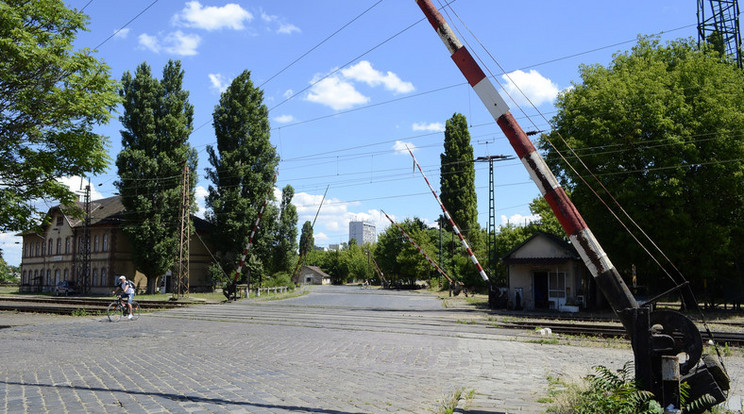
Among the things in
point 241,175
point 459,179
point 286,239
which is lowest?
point 286,239

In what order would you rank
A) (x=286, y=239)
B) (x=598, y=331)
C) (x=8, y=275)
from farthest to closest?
(x=8, y=275) < (x=286, y=239) < (x=598, y=331)

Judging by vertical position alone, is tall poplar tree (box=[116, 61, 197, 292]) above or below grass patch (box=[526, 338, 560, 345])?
above

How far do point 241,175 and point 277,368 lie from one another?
41052mm

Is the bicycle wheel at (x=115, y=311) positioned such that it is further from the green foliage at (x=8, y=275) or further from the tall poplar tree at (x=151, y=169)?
the green foliage at (x=8, y=275)

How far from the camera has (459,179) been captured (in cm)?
6894

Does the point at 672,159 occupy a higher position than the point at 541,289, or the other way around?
the point at 672,159

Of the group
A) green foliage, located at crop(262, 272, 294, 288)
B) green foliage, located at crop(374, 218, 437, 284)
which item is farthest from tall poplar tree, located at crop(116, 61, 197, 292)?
green foliage, located at crop(374, 218, 437, 284)

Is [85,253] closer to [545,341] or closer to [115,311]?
[115,311]

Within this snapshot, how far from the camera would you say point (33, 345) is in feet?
42.6

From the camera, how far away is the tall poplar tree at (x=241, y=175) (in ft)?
161

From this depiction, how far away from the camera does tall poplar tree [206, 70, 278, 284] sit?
161ft

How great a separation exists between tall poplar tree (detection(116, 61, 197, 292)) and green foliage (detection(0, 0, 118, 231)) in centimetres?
2804

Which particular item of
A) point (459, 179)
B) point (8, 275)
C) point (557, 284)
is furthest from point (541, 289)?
point (8, 275)

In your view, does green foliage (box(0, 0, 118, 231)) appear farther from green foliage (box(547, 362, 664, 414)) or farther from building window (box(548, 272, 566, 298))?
building window (box(548, 272, 566, 298))
